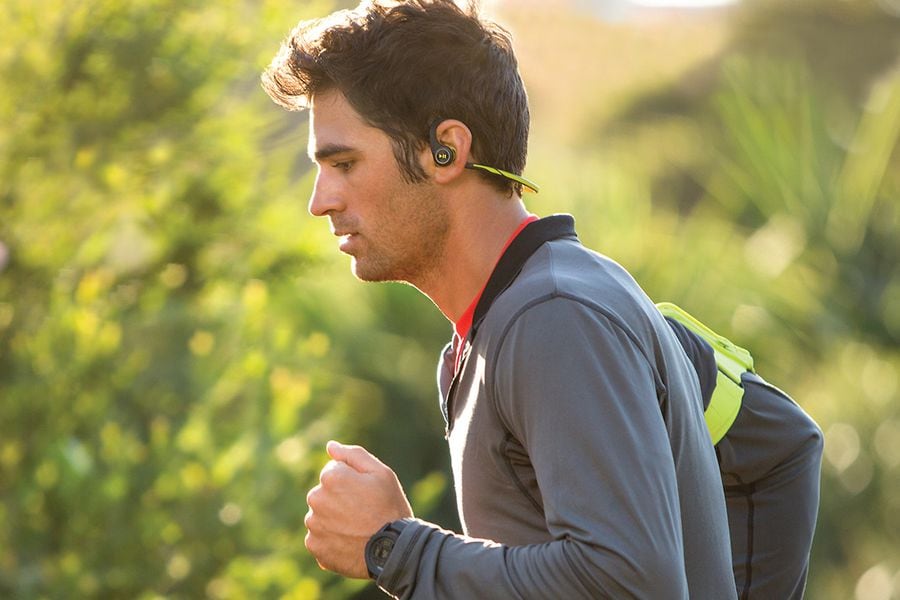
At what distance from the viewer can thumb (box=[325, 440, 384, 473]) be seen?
189cm

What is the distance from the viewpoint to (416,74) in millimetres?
2055

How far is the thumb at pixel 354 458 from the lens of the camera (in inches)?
74.5

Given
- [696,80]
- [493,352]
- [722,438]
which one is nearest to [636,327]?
[493,352]

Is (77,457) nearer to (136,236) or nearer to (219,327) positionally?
(219,327)

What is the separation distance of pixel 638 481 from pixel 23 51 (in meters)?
4.19

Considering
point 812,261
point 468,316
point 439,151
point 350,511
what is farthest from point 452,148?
point 812,261

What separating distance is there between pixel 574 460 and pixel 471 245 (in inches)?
19.3

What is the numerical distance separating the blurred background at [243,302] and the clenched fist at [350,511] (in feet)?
9.00

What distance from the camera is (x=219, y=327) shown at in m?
5.33

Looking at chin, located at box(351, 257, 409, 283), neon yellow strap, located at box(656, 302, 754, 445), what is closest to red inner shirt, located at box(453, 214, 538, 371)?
chin, located at box(351, 257, 409, 283)

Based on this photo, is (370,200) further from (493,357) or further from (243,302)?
(243,302)

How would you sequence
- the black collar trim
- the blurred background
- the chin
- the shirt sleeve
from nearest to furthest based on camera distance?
the shirt sleeve
the black collar trim
the chin
the blurred background

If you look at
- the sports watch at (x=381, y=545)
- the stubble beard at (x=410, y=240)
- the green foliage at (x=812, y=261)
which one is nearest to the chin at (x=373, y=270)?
the stubble beard at (x=410, y=240)

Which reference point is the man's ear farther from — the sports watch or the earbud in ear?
the sports watch
